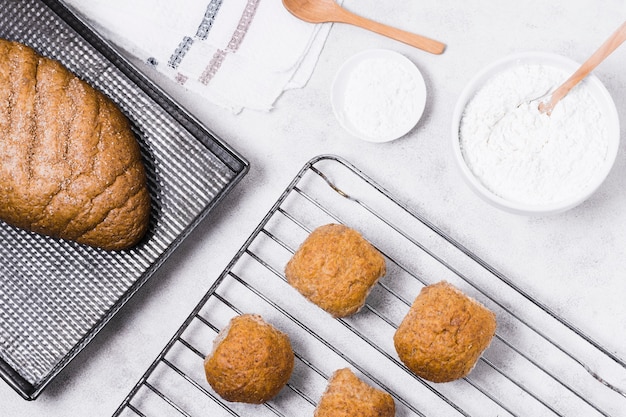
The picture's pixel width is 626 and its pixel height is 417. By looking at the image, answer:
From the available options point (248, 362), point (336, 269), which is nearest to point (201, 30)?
point (336, 269)

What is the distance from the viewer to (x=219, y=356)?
177cm

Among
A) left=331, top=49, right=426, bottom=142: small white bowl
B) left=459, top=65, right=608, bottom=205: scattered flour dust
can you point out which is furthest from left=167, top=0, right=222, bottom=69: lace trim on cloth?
left=459, top=65, right=608, bottom=205: scattered flour dust

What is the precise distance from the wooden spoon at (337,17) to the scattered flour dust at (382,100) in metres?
0.08

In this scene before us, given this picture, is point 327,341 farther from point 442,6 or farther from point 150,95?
point 442,6

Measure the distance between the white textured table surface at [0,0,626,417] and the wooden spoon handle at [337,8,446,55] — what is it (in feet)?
0.08

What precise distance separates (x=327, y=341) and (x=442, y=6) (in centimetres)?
91

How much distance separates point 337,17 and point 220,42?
1.02 feet

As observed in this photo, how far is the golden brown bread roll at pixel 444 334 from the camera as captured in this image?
5.64ft

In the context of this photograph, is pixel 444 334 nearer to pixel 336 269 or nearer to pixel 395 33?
pixel 336 269

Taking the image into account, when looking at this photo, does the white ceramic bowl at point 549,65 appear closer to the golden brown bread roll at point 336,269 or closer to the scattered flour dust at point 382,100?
the scattered flour dust at point 382,100

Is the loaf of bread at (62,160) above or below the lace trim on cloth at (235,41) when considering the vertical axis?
below

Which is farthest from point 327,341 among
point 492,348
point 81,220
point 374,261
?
point 81,220

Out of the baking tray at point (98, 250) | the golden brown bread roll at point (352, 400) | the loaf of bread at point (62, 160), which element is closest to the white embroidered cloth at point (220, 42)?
the baking tray at point (98, 250)

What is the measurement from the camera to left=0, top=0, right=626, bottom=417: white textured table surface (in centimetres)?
195
